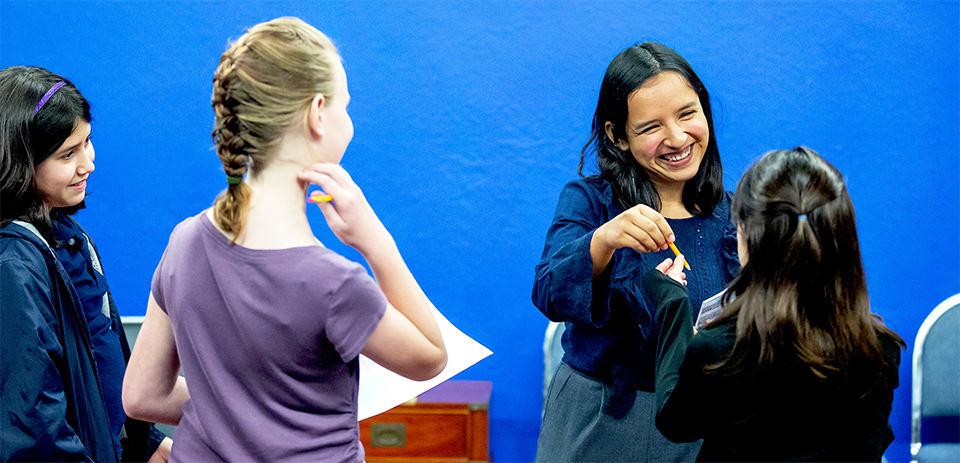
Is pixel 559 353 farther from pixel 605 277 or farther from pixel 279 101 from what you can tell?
pixel 279 101

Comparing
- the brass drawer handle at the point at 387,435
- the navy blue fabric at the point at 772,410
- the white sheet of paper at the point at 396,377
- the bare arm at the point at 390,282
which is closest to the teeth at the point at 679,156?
the navy blue fabric at the point at 772,410

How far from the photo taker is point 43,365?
1094mm

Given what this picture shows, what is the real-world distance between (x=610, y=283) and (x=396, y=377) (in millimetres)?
390

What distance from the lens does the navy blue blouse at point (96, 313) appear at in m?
1.34

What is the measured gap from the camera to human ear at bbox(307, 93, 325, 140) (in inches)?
32.1

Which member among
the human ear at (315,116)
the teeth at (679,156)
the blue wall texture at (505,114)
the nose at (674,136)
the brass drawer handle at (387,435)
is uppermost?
the blue wall texture at (505,114)

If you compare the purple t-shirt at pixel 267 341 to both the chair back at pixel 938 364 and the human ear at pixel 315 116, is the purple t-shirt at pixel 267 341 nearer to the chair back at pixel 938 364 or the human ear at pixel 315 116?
the human ear at pixel 315 116

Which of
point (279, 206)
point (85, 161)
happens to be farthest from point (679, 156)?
point (85, 161)

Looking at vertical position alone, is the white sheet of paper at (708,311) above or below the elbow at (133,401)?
above

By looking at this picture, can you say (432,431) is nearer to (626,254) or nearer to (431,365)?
(626,254)

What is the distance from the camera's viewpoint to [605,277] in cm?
115

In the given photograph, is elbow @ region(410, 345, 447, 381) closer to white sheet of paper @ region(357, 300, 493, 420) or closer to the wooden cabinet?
white sheet of paper @ region(357, 300, 493, 420)

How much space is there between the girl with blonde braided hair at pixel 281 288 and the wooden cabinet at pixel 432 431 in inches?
59.6

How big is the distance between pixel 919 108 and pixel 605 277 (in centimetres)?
202
